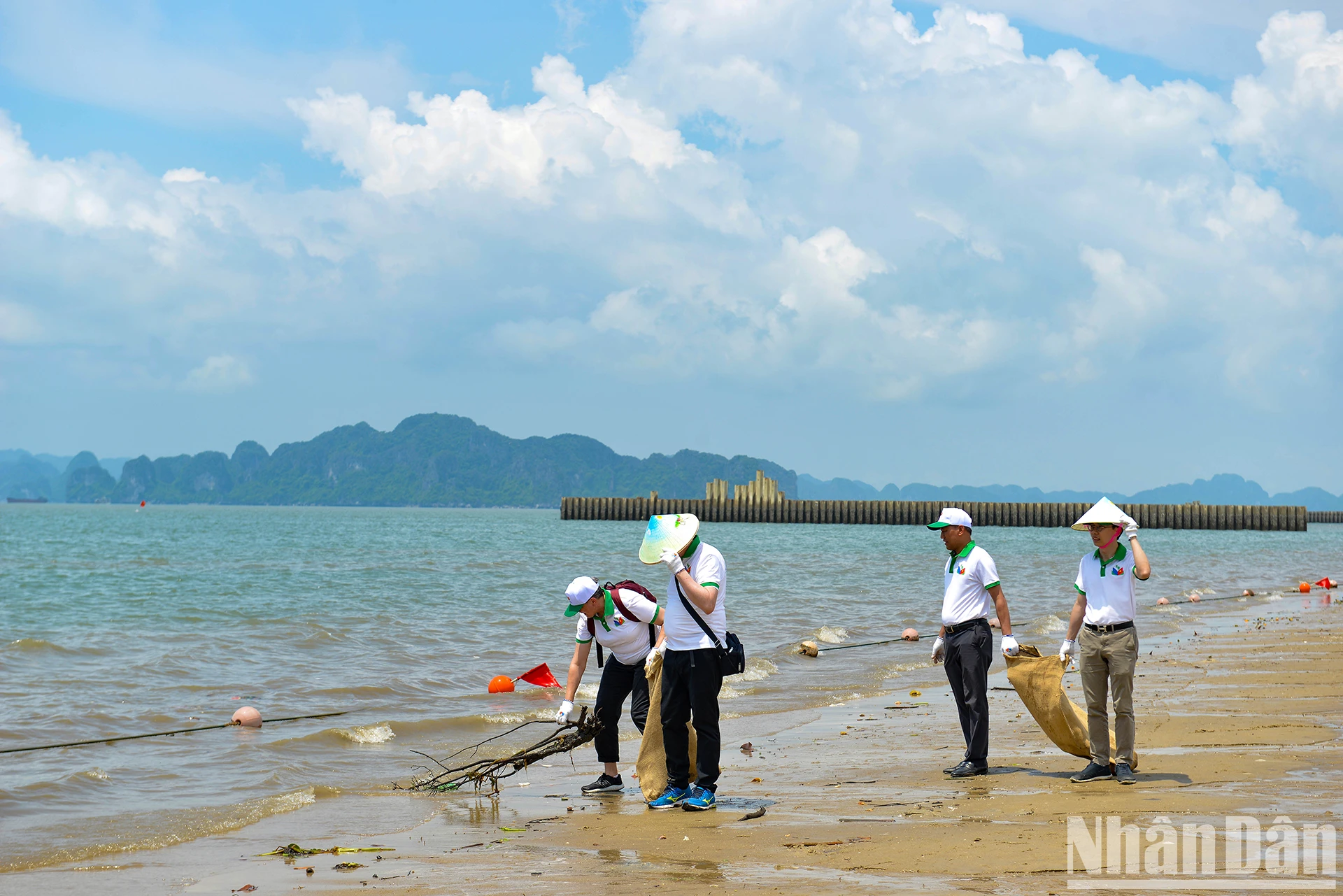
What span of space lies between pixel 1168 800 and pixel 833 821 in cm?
192

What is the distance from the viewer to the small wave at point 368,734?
1060 centimetres

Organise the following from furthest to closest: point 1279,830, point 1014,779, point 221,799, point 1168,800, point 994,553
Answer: point 994,553
point 221,799
point 1014,779
point 1168,800
point 1279,830

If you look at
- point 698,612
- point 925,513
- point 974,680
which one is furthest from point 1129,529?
point 925,513

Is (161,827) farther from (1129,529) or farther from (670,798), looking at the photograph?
(1129,529)

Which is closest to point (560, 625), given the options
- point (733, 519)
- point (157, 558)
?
point (157, 558)

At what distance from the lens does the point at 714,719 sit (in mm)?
6723

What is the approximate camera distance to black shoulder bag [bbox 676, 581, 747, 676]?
21.5ft

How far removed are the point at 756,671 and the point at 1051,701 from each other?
24.2 ft

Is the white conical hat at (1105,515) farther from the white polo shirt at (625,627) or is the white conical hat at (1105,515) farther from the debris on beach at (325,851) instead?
the debris on beach at (325,851)

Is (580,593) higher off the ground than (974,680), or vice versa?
(580,593)

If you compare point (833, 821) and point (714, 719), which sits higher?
point (714, 719)

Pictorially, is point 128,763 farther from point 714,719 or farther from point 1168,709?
point 1168,709

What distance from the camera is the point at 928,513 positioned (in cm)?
8825

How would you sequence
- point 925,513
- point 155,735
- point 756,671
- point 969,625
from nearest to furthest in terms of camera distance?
point 969,625 → point 155,735 → point 756,671 → point 925,513
